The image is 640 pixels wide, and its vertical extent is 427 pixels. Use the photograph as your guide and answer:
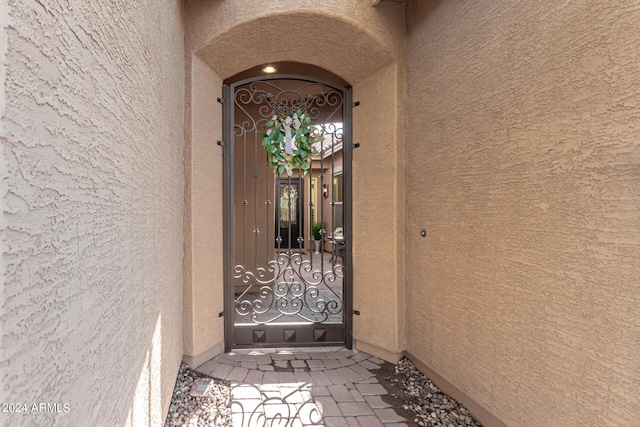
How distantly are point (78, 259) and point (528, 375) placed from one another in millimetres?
1994

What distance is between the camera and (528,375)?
1681mm

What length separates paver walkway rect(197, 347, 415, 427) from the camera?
207 centimetres

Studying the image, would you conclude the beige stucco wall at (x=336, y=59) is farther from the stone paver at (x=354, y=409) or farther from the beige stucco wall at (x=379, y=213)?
the stone paver at (x=354, y=409)

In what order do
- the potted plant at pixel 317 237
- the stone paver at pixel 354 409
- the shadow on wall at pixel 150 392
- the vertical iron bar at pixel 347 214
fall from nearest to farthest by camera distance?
the shadow on wall at pixel 150 392, the stone paver at pixel 354 409, the vertical iron bar at pixel 347 214, the potted plant at pixel 317 237

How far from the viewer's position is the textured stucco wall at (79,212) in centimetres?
55

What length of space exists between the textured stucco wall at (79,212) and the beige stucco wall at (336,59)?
1.07 m

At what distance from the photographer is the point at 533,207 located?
1.67 meters

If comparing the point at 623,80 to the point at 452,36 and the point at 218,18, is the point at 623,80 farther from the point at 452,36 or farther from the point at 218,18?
the point at 218,18

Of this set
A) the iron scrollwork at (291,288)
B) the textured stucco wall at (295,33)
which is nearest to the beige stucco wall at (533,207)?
the textured stucco wall at (295,33)

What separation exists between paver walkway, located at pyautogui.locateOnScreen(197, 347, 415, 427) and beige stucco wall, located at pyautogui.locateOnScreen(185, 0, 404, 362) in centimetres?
28

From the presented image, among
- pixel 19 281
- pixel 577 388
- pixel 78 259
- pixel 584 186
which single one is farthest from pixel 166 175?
pixel 577 388

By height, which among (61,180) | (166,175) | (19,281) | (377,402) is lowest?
(377,402)

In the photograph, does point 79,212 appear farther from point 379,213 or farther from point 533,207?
point 379,213

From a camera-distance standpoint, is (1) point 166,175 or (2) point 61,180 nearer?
(2) point 61,180
